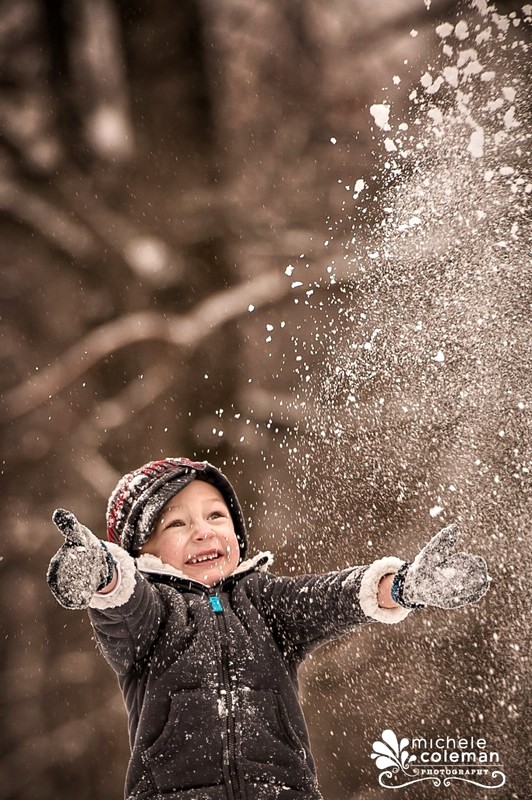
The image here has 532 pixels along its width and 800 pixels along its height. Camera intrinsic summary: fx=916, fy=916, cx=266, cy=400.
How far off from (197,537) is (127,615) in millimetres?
187

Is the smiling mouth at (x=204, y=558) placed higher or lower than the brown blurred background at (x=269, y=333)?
lower

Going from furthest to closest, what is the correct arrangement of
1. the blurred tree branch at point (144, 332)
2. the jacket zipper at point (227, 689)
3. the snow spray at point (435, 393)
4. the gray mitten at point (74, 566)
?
the blurred tree branch at point (144, 332) → the snow spray at point (435, 393) → the jacket zipper at point (227, 689) → the gray mitten at point (74, 566)

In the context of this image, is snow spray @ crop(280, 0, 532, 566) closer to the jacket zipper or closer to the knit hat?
the knit hat

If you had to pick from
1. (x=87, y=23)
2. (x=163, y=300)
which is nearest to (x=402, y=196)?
(x=163, y=300)

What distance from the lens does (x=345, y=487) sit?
6.15ft

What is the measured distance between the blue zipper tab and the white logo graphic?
734 mm

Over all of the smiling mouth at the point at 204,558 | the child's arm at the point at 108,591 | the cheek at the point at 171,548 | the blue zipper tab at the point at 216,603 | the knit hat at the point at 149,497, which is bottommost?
the child's arm at the point at 108,591

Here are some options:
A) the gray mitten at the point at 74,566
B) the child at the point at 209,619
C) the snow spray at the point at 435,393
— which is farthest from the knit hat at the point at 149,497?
the snow spray at the point at 435,393

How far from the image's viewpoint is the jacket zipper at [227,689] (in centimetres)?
99

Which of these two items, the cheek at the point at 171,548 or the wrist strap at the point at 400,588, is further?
the cheek at the point at 171,548

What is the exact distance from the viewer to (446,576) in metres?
0.90

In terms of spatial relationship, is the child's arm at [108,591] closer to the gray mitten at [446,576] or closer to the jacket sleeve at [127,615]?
the jacket sleeve at [127,615]

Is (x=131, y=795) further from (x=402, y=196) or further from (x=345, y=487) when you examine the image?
(x=402, y=196)

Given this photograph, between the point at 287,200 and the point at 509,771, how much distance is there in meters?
1.24
